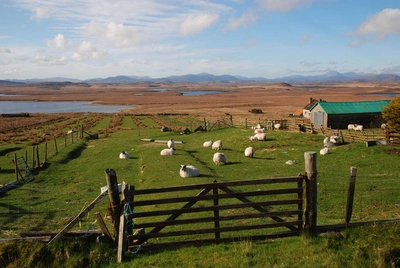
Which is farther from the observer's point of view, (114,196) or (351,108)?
(351,108)

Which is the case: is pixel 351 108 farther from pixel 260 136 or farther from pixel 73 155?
pixel 73 155

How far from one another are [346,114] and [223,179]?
3642 cm

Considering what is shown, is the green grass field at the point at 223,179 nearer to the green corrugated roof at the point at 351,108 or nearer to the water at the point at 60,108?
the green corrugated roof at the point at 351,108

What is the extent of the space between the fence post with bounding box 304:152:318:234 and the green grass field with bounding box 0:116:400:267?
1.49 feet

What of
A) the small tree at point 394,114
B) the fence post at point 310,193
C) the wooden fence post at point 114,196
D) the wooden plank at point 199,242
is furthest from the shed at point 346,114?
the wooden fence post at point 114,196

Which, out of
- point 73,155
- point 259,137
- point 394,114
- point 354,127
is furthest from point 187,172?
point 354,127

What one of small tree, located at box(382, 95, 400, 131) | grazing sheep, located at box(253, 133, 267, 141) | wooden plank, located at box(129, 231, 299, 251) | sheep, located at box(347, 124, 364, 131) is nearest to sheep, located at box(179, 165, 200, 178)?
wooden plank, located at box(129, 231, 299, 251)

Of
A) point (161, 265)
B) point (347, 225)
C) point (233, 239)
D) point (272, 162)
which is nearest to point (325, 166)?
point (272, 162)

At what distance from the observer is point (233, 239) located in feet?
31.6

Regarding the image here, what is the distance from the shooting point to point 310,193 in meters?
9.64

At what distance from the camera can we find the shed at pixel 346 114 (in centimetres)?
5109

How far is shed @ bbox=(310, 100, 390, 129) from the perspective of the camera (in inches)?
2012

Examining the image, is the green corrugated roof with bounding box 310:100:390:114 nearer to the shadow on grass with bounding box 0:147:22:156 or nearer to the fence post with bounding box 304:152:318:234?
the fence post with bounding box 304:152:318:234

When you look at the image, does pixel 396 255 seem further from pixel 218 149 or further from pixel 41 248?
pixel 218 149
